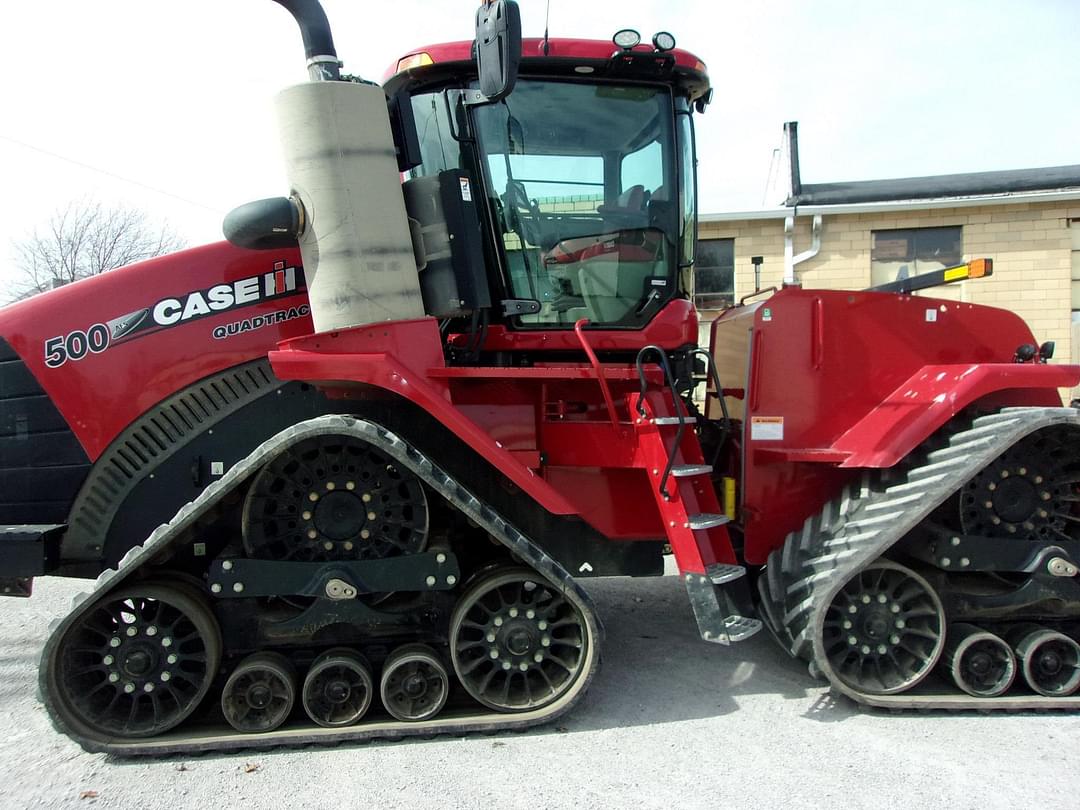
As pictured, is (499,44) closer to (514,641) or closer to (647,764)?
(514,641)

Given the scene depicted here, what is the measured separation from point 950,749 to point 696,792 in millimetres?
1116

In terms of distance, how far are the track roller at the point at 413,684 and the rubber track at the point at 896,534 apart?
1.63m

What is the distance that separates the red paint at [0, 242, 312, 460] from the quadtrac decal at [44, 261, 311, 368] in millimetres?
18

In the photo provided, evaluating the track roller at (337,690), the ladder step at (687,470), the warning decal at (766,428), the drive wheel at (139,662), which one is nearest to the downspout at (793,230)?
the warning decal at (766,428)

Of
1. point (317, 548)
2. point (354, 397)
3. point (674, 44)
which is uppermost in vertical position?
point (674, 44)

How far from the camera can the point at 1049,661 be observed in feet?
11.3

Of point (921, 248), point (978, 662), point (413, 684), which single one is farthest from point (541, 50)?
point (921, 248)

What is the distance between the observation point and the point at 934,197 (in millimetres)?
12531

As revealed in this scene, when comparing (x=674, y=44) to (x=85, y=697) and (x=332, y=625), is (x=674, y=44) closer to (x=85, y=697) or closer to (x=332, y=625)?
(x=332, y=625)

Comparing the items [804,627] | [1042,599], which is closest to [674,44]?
[804,627]

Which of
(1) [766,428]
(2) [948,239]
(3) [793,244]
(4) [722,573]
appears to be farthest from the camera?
(3) [793,244]

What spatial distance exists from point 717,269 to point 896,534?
33.4 feet

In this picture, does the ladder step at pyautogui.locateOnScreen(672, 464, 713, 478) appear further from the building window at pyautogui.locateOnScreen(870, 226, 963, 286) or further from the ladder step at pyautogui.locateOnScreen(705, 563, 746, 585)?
the building window at pyautogui.locateOnScreen(870, 226, 963, 286)

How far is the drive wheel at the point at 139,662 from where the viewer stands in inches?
120
